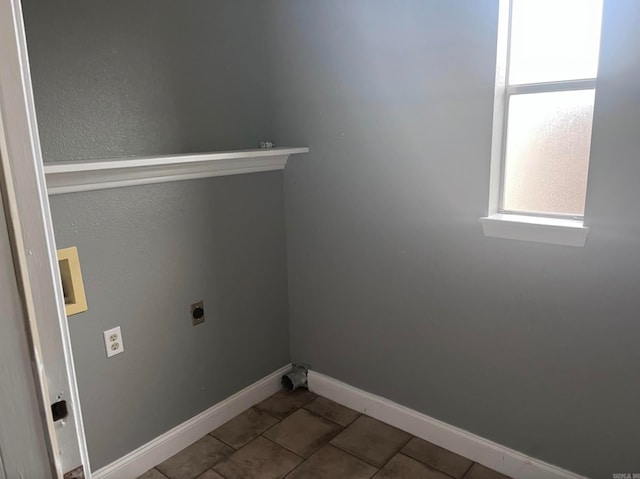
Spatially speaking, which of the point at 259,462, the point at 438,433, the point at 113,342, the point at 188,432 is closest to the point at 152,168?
the point at 113,342

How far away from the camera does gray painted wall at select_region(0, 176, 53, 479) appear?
2.23 ft

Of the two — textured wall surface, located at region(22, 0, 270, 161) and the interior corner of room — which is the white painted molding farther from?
textured wall surface, located at region(22, 0, 270, 161)

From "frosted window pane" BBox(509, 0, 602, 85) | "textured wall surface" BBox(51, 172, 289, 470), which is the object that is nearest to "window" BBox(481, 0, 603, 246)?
"frosted window pane" BBox(509, 0, 602, 85)

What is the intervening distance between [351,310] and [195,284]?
774mm

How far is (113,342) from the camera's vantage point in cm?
196

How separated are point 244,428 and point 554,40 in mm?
2144

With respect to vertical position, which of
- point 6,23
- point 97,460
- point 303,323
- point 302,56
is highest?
point 302,56

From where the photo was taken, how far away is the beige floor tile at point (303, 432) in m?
2.25

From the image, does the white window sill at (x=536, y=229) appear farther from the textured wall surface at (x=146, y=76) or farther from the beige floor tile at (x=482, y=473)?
the textured wall surface at (x=146, y=76)

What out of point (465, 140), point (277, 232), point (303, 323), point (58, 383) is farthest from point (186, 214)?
point (58, 383)

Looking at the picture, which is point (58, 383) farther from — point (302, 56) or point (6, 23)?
point (302, 56)

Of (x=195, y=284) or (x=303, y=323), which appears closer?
(x=195, y=284)

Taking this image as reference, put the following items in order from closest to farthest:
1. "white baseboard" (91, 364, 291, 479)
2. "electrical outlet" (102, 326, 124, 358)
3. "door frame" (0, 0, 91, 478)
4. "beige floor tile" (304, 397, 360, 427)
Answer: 1. "door frame" (0, 0, 91, 478)
2. "electrical outlet" (102, 326, 124, 358)
3. "white baseboard" (91, 364, 291, 479)
4. "beige floor tile" (304, 397, 360, 427)

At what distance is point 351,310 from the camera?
2443mm
